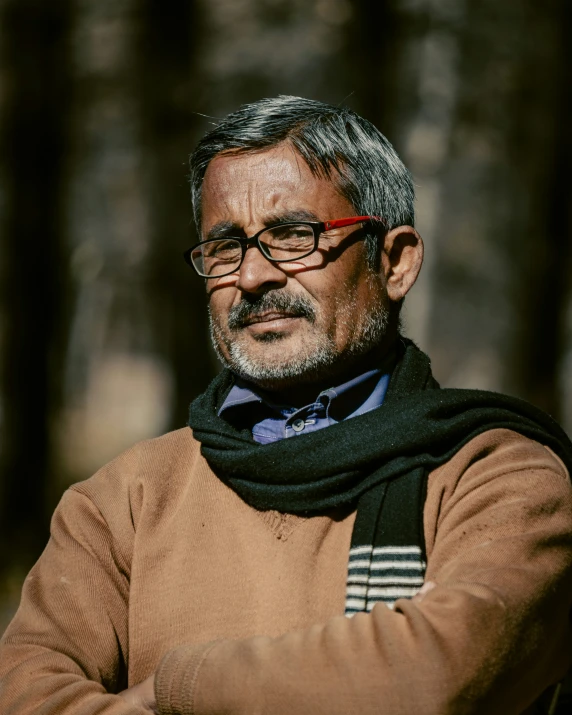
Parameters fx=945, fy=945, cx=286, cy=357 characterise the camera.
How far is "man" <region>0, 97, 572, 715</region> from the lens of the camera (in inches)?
62.8

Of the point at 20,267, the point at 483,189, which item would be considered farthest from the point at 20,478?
the point at 483,189

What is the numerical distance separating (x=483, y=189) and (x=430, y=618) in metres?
3.29

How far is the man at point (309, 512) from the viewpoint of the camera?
62.8 inches

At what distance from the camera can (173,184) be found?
4656 millimetres

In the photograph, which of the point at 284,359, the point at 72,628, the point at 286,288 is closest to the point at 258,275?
the point at 286,288

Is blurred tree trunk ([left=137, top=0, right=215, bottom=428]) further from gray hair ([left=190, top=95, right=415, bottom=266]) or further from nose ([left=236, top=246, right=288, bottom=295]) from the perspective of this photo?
nose ([left=236, top=246, right=288, bottom=295])

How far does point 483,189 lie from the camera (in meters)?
4.54

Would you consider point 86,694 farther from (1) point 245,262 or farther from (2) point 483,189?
(2) point 483,189

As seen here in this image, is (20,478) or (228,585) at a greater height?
(228,585)

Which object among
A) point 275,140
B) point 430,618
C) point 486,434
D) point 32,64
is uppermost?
point 32,64

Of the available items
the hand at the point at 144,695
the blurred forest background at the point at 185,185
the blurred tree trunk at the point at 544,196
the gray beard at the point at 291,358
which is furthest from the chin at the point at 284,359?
the blurred tree trunk at the point at 544,196

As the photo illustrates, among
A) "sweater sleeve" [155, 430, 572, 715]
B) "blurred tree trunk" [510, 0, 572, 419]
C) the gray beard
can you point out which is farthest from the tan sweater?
"blurred tree trunk" [510, 0, 572, 419]

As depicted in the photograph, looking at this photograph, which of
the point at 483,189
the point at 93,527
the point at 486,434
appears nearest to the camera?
the point at 486,434

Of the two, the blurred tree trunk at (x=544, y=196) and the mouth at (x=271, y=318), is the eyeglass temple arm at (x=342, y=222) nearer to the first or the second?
the mouth at (x=271, y=318)
